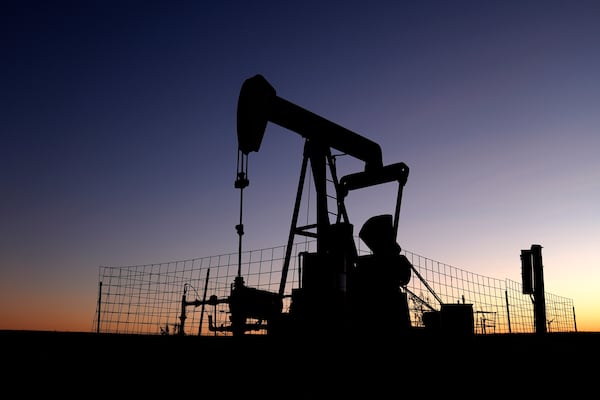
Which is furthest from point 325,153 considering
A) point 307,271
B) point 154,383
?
point 154,383

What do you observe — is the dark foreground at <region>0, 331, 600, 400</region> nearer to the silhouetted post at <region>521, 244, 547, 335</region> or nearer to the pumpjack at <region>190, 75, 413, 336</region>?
the pumpjack at <region>190, 75, 413, 336</region>

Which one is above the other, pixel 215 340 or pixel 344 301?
pixel 344 301

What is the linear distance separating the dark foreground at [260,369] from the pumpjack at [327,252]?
0.72m

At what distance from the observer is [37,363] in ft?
12.8

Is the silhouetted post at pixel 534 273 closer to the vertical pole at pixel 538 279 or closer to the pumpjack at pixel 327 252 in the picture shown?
the vertical pole at pixel 538 279

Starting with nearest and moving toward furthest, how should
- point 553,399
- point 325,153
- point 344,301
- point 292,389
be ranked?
point 292,389
point 553,399
point 344,301
point 325,153

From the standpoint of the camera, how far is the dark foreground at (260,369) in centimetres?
386

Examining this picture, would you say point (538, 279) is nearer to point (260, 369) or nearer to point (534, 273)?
point (534, 273)

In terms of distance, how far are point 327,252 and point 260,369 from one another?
4.05 meters

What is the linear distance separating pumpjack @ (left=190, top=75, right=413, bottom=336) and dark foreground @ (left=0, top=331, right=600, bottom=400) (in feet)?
2.37

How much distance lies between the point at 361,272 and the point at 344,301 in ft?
7.30

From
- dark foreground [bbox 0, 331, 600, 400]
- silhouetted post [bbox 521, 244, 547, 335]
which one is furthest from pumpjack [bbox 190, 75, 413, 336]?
silhouetted post [bbox 521, 244, 547, 335]

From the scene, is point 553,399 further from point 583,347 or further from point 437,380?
point 583,347

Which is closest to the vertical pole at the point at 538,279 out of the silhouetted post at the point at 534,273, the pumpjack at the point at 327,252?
the silhouetted post at the point at 534,273
